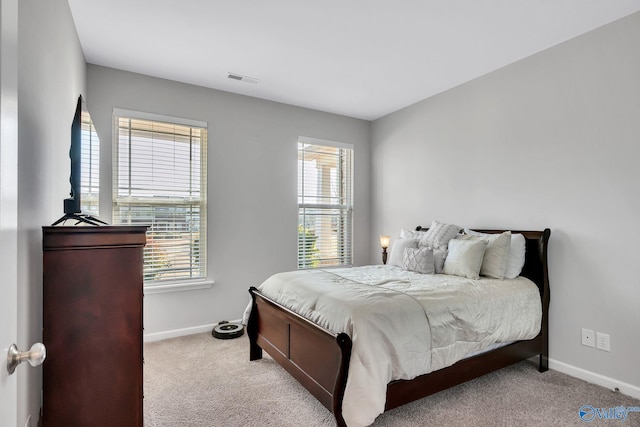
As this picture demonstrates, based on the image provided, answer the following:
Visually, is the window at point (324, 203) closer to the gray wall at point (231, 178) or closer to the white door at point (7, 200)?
the gray wall at point (231, 178)

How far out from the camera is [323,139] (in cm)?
461

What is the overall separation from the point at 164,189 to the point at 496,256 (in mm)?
3215

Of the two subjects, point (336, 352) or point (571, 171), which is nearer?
point (336, 352)

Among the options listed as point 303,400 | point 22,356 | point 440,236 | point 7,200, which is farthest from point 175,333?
point 7,200

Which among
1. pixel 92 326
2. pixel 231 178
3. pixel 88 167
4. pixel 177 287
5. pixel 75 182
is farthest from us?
pixel 231 178

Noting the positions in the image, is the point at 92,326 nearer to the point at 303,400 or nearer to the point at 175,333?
the point at 303,400

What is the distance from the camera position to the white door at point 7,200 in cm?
66

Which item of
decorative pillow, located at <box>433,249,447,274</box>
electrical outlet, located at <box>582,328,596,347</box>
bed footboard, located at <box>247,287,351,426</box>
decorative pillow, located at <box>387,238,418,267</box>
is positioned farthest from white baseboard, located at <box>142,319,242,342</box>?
electrical outlet, located at <box>582,328,596,347</box>

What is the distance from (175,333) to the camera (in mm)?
3557

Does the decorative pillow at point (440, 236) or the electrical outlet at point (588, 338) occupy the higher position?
the decorative pillow at point (440, 236)

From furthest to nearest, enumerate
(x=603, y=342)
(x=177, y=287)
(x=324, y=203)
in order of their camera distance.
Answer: (x=324, y=203)
(x=177, y=287)
(x=603, y=342)

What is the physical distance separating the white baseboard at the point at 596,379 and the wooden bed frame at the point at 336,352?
0.11 meters

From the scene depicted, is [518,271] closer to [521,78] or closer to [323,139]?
[521,78]

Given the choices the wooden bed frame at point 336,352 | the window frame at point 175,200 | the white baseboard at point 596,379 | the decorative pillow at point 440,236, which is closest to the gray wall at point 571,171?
the white baseboard at point 596,379
